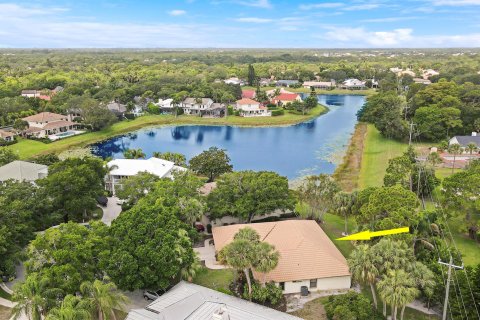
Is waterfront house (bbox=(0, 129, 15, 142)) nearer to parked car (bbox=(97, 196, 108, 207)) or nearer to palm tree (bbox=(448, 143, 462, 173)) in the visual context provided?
parked car (bbox=(97, 196, 108, 207))

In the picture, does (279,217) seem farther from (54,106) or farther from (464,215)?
(54,106)

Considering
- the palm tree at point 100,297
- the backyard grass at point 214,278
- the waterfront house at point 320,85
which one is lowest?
the backyard grass at point 214,278

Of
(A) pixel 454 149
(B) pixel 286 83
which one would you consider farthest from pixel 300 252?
(B) pixel 286 83

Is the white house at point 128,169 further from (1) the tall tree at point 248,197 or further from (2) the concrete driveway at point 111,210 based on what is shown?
(1) the tall tree at point 248,197

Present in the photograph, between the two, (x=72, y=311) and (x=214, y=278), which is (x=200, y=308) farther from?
(x=214, y=278)

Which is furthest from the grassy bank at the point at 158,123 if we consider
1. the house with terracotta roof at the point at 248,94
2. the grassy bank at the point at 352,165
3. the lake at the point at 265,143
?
the grassy bank at the point at 352,165

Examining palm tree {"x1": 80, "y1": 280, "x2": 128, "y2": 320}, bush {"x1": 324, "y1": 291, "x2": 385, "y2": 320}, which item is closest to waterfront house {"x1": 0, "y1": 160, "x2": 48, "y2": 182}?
palm tree {"x1": 80, "y1": 280, "x2": 128, "y2": 320}
